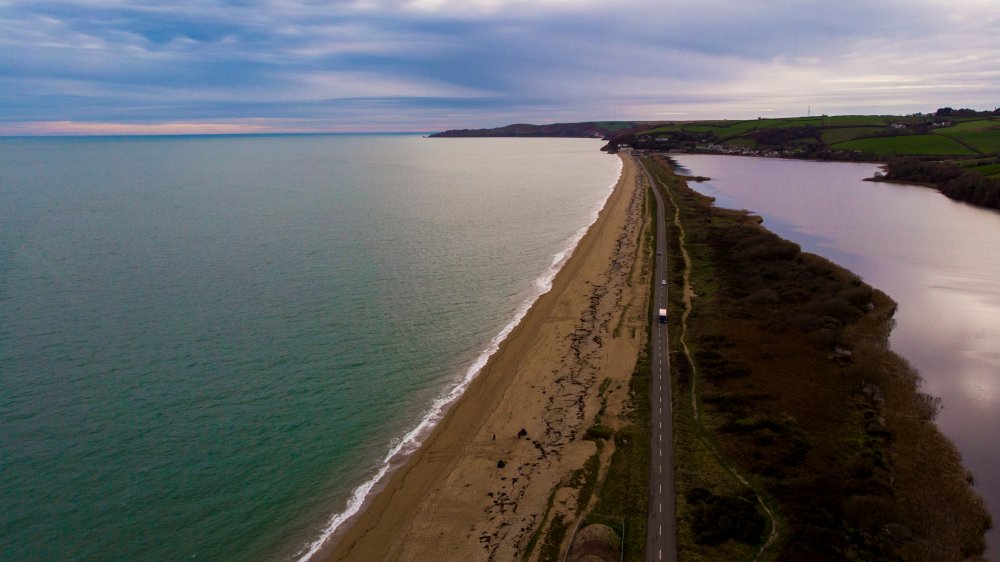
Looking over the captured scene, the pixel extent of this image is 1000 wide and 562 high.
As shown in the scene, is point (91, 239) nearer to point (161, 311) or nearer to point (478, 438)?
point (161, 311)

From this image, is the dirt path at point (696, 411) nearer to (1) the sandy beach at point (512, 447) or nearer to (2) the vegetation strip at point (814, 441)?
(2) the vegetation strip at point (814, 441)

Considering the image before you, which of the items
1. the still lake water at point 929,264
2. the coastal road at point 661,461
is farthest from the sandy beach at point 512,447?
the still lake water at point 929,264

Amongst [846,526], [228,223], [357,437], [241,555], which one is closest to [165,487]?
[241,555]

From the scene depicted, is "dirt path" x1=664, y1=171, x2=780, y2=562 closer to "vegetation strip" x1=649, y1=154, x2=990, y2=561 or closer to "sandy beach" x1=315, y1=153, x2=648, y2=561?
"vegetation strip" x1=649, y1=154, x2=990, y2=561

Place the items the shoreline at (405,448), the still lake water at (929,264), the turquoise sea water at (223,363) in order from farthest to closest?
the still lake water at (929,264)
the turquoise sea water at (223,363)
the shoreline at (405,448)

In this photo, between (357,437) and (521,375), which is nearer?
(357,437)

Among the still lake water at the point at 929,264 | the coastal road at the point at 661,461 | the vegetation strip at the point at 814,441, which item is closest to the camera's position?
the coastal road at the point at 661,461

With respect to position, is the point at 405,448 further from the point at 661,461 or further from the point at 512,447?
the point at 661,461
